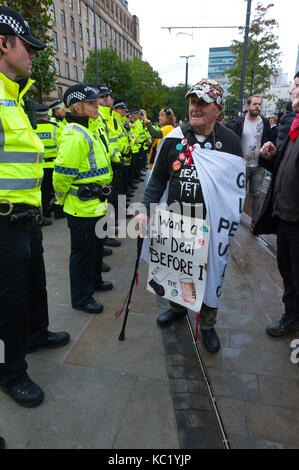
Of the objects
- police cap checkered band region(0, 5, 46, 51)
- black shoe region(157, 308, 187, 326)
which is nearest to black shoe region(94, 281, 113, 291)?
black shoe region(157, 308, 187, 326)

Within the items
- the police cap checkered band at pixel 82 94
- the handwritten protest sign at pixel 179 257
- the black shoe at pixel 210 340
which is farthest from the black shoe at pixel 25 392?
the police cap checkered band at pixel 82 94

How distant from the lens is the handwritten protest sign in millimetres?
2471

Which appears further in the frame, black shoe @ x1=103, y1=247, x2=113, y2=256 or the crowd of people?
black shoe @ x1=103, y1=247, x2=113, y2=256

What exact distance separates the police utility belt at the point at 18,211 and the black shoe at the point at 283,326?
2.33m

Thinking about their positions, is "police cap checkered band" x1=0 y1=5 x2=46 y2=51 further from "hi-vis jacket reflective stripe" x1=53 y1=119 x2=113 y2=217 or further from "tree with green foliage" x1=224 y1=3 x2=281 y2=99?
"tree with green foliage" x1=224 y1=3 x2=281 y2=99

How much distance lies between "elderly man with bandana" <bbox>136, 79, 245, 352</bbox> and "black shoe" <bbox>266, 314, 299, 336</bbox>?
58 cm

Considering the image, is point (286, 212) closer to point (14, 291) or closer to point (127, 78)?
point (14, 291)

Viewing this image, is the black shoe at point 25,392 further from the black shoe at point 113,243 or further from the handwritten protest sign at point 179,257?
the black shoe at point 113,243

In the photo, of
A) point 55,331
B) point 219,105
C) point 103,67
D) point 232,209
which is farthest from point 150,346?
point 103,67

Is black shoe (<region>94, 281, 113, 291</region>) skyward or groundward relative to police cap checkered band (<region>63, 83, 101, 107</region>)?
groundward

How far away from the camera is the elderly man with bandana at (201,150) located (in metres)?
2.40

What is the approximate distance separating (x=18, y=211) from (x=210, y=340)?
6.34ft

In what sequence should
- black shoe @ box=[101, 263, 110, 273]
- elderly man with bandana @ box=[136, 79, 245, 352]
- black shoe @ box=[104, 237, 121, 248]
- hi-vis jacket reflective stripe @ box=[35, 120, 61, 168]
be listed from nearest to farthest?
elderly man with bandana @ box=[136, 79, 245, 352], black shoe @ box=[101, 263, 110, 273], black shoe @ box=[104, 237, 121, 248], hi-vis jacket reflective stripe @ box=[35, 120, 61, 168]
